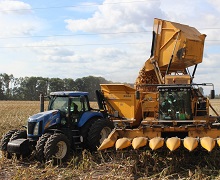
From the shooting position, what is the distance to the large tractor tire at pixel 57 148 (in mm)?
8469

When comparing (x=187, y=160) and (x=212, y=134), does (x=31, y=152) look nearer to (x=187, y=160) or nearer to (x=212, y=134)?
(x=187, y=160)

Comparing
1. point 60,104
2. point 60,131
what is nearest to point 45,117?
point 60,131

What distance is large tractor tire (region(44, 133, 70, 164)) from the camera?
8.47 metres

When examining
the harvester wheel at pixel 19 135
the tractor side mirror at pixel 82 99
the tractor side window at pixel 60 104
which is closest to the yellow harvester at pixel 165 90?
the tractor side mirror at pixel 82 99

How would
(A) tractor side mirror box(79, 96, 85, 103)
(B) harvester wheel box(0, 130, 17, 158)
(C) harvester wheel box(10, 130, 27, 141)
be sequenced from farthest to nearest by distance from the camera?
(A) tractor side mirror box(79, 96, 85, 103)
(C) harvester wheel box(10, 130, 27, 141)
(B) harvester wheel box(0, 130, 17, 158)

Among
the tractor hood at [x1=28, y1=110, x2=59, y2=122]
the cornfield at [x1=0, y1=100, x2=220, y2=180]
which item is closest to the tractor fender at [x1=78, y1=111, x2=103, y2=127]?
the tractor hood at [x1=28, y1=110, x2=59, y2=122]

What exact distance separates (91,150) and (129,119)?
2886 mm

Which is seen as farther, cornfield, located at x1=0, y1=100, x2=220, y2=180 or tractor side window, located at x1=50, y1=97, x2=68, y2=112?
tractor side window, located at x1=50, y1=97, x2=68, y2=112

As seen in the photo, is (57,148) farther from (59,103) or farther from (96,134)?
(59,103)

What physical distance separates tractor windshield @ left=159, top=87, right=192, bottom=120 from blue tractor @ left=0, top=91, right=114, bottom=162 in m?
1.77

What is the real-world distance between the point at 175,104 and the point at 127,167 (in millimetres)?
2638

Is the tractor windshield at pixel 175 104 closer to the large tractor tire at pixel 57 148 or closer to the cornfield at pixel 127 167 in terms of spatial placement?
the cornfield at pixel 127 167

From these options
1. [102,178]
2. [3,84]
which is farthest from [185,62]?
[3,84]

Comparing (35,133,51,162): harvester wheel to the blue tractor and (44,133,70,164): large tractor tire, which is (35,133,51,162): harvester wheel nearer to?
the blue tractor
